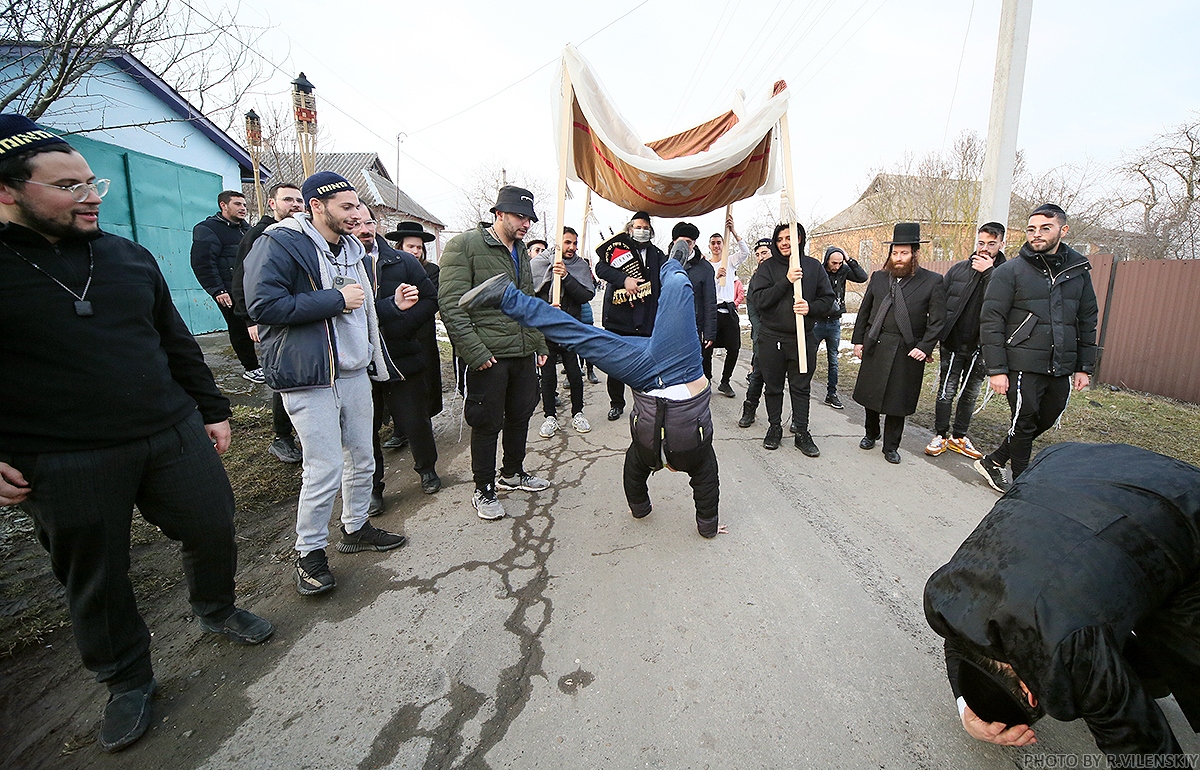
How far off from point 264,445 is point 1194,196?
83.7ft

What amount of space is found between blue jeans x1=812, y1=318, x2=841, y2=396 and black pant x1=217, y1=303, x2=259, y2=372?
6.19 m

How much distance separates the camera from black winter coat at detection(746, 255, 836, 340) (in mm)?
4648

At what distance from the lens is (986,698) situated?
1647mm

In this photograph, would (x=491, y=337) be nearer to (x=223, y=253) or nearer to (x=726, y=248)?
(x=223, y=253)

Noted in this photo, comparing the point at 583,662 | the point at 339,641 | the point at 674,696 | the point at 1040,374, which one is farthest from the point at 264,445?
the point at 1040,374

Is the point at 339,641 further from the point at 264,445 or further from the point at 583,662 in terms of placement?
the point at 264,445

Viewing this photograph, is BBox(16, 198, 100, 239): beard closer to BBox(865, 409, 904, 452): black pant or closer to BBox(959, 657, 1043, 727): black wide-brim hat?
BBox(959, 657, 1043, 727): black wide-brim hat

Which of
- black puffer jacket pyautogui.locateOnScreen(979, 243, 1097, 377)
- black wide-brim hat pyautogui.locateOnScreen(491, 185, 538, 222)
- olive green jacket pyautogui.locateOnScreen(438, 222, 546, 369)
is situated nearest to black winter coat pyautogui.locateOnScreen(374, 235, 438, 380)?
olive green jacket pyautogui.locateOnScreen(438, 222, 546, 369)

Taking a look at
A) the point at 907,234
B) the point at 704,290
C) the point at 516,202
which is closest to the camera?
the point at 516,202

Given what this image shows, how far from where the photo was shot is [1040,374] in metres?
3.66

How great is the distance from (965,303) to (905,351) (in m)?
0.79

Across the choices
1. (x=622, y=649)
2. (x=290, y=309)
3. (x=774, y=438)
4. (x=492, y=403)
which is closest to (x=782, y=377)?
(x=774, y=438)

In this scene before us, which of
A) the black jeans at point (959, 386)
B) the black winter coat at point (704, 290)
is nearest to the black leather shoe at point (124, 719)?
the black winter coat at point (704, 290)

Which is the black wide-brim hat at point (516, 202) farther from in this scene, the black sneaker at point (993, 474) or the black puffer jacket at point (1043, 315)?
the black sneaker at point (993, 474)
